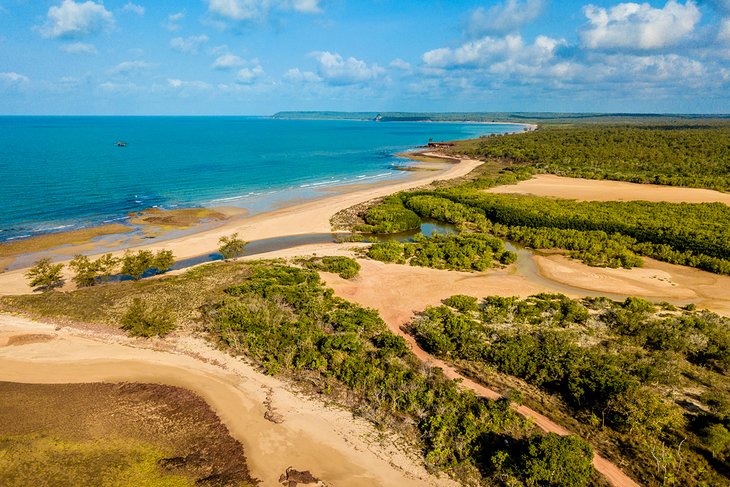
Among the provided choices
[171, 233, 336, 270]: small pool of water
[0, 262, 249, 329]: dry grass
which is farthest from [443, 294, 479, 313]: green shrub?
[171, 233, 336, 270]: small pool of water

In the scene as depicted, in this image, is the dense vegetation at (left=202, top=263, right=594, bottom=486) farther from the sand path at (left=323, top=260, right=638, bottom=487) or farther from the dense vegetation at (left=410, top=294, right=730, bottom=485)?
the dense vegetation at (left=410, top=294, right=730, bottom=485)

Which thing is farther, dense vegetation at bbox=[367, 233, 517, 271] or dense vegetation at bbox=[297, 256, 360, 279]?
dense vegetation at bbox=[367, 233, 517, 271]

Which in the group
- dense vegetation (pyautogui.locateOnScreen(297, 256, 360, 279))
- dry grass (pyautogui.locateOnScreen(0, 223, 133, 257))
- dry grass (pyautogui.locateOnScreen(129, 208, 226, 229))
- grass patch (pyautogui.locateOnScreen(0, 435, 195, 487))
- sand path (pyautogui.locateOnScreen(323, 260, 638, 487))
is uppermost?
dry grass (pyautogui.locateOnScreen(129, 208, 226, 229))

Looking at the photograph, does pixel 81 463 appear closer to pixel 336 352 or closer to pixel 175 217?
pixel 336 352

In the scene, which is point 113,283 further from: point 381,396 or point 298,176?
point 298,176

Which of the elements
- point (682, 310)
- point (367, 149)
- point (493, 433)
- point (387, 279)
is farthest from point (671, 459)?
point (367, 149)
